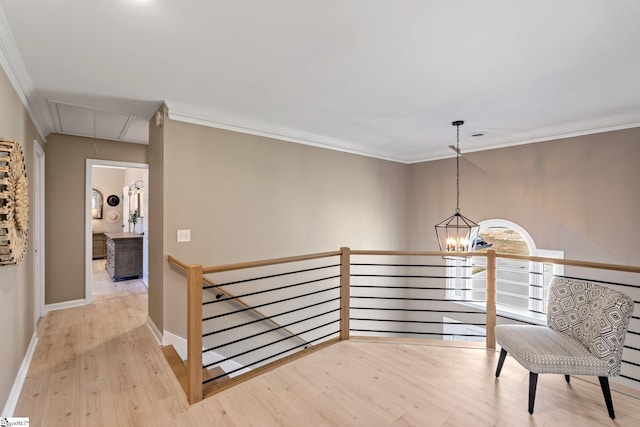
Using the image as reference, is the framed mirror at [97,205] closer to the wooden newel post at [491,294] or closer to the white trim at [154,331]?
the white trim at [154,331]

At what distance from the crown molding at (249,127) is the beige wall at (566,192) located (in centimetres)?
198

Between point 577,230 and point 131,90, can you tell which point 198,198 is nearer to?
point 131,90

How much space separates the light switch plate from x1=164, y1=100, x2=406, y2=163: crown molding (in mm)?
1168

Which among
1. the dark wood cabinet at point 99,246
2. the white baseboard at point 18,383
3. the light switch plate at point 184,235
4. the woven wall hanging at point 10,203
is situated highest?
the woven wall hanging at point 10,203

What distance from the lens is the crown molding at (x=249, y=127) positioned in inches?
119

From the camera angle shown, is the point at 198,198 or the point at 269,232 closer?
the point at 198,198

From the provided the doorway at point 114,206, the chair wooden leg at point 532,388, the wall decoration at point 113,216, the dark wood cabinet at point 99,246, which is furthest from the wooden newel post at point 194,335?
the wall decoration at point 113,216

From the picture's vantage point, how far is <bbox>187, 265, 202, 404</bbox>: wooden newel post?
83.7 inches

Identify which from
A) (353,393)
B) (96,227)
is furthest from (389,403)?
(96,227)

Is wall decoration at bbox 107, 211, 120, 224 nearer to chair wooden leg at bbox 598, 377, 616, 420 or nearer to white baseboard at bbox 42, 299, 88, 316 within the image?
white baseboard at bbox 42, 299, 88, 316

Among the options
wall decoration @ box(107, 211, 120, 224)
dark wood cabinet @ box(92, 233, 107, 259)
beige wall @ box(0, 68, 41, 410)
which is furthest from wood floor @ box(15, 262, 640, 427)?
wall decoration @ box(107, 211, 120, 224)

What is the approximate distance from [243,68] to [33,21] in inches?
48.2

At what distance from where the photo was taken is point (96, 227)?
26.6 feet

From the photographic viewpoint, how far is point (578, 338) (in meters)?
2.21
